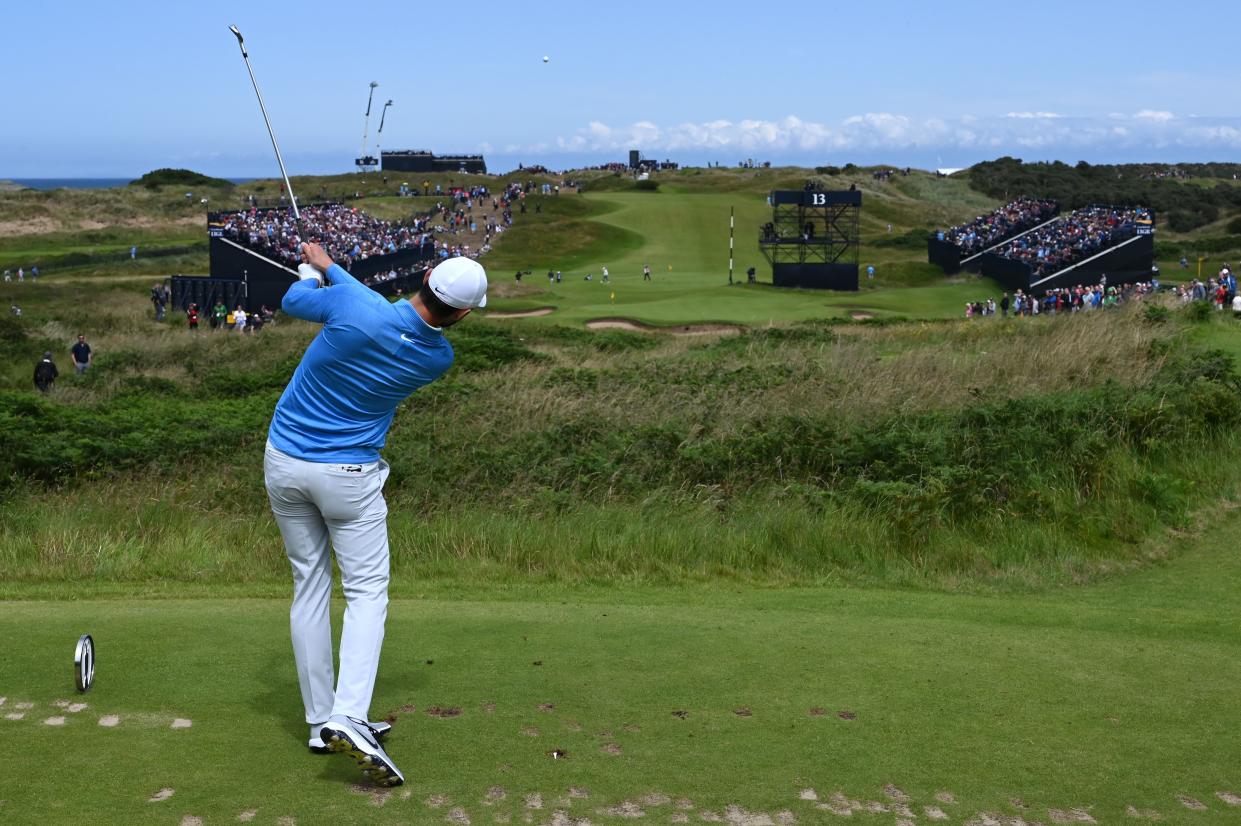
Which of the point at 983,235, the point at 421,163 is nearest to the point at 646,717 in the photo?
the point at 983,235

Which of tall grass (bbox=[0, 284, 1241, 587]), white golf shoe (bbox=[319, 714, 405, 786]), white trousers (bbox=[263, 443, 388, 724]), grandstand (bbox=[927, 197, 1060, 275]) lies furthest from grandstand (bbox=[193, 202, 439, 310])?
white golf shoe (bbox=[319, 714, 405, 786])

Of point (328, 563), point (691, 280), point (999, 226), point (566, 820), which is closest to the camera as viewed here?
point (566, 820)

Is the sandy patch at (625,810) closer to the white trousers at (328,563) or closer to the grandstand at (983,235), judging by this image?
the white trousers at (328,563)

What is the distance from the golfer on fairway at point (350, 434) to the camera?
16.0ft

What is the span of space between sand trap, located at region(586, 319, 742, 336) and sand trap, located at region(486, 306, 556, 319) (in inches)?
126

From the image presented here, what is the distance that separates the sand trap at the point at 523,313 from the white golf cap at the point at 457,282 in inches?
1362

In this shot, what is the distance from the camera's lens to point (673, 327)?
36.4 meters

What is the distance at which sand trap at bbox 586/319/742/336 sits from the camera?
116 feet

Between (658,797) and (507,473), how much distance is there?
26.2 ft

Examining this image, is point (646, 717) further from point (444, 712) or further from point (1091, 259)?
point (1091, 259)

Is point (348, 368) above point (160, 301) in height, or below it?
above

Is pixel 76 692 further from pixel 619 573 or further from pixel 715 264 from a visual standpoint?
pixel 715 264

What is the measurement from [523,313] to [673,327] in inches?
279

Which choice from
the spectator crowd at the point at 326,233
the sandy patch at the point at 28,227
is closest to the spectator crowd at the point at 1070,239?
the spectator crowd at the point at 326,233
